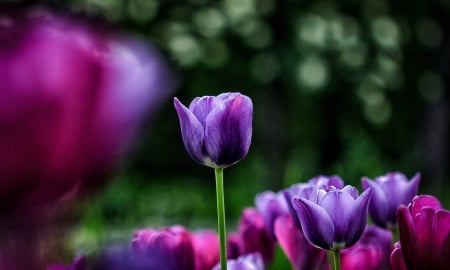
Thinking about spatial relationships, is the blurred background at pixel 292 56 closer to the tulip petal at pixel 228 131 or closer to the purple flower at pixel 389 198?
the purple flower at pixel 389 198

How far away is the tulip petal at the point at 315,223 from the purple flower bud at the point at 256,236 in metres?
0.21

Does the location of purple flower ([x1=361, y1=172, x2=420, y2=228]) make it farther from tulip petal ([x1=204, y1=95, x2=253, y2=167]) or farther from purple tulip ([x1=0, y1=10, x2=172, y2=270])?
purple tulip ([x1=0, y1=10, x2=172, y2=270])

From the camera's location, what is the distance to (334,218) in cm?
74

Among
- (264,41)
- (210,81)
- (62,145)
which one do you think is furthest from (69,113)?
(210,81)

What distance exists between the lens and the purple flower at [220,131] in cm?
75

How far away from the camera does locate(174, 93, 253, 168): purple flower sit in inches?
29.4

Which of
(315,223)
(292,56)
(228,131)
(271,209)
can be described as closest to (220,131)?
(228,131)

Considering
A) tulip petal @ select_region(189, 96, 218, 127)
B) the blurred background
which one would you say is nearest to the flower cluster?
tulip petal @ select_region(189, 96, 218, 127)

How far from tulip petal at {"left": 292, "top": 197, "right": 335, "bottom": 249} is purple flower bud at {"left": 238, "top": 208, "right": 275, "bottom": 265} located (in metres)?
0.21

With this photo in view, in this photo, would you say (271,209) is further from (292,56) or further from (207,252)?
(292,56)

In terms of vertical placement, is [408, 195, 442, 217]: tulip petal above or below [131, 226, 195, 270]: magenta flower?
above

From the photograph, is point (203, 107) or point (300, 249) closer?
point (203, 107)

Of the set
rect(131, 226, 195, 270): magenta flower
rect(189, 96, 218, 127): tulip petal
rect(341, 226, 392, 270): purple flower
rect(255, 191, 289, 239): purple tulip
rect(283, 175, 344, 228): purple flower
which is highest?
rect(189, 96, 218, 127): tulip petal

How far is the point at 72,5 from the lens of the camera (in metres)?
0.42
